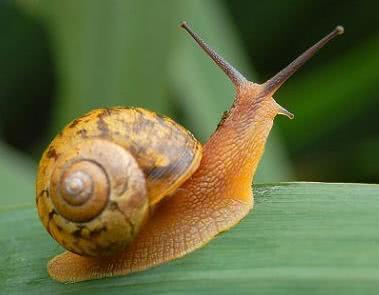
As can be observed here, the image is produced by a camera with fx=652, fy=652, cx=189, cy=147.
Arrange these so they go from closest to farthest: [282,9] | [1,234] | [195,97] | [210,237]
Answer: [210,237] → [1,234] → [195,97] → [282,9]

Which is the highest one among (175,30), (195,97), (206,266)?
(175,30)

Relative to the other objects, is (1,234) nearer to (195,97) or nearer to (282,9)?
(195,97)

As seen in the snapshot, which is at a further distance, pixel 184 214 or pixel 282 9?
pixel 282 9

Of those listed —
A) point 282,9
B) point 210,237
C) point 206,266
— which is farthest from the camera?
point 282,9

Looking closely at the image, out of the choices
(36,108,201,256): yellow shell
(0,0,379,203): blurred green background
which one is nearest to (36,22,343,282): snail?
(36,108,201,256): yellow shell

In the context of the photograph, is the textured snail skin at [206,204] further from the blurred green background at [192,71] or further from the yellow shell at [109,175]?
the blurred green background at [192,71]

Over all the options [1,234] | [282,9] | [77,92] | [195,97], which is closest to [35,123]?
[77,92]

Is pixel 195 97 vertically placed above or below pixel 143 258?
below
